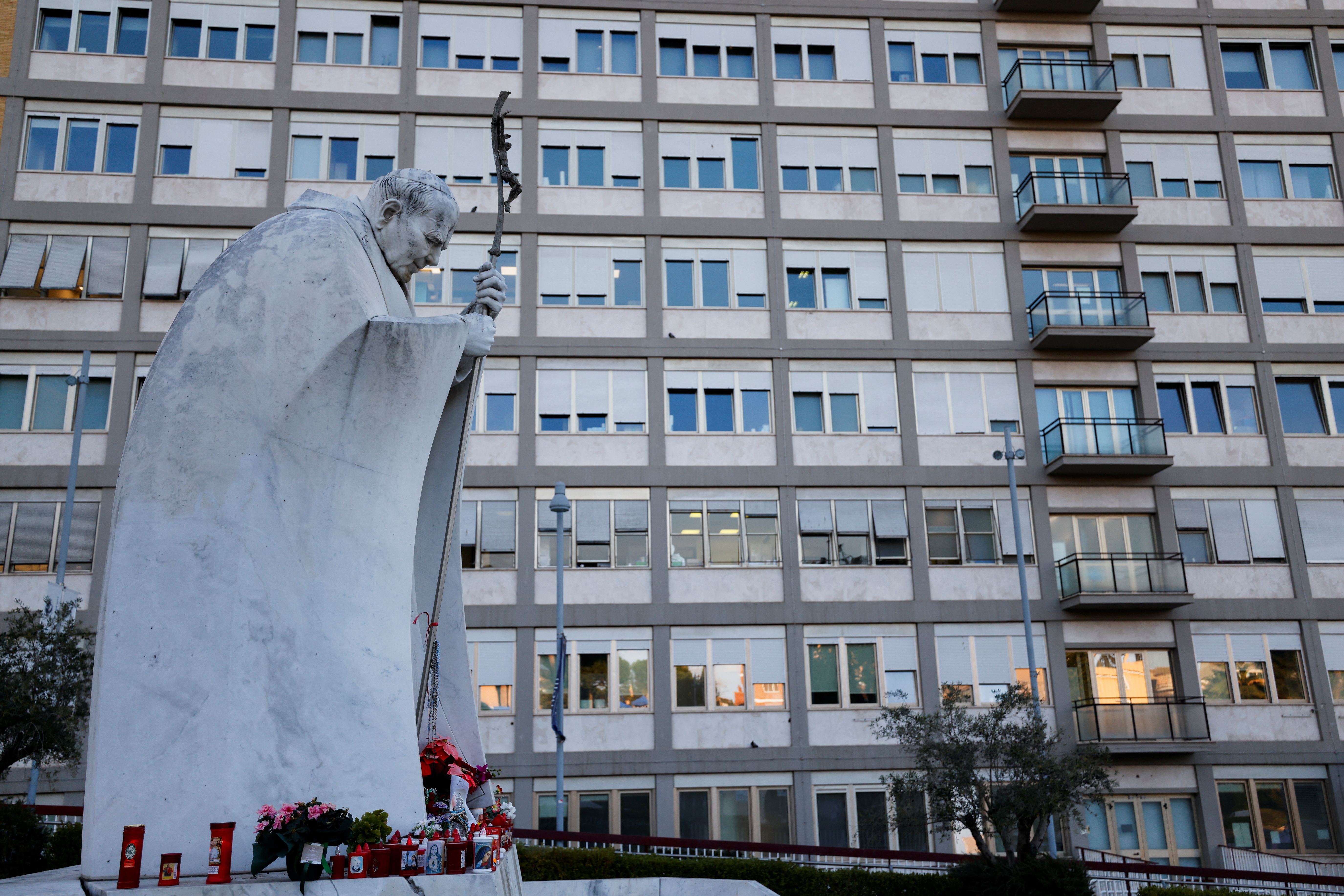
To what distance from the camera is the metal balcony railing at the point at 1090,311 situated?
118 ft

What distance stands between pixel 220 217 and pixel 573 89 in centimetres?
1191

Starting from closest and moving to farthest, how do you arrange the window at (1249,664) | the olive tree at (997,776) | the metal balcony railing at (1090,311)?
the olive tree at (997,776), the window at (1249,664), the metal balcony railing at (1090,311)

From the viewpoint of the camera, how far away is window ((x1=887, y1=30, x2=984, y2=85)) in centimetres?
3844

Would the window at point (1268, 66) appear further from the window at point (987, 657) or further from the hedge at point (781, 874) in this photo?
the hedge at point (781, 874)

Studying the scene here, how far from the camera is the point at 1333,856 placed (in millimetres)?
32250

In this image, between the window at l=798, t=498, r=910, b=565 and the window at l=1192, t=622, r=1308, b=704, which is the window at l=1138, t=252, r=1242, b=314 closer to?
the window at l=1192, t=622, r=1308, b=704

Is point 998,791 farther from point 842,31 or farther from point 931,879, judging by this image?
point 842,31

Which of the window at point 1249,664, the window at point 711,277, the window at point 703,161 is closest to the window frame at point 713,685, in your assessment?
the window at point 711,277

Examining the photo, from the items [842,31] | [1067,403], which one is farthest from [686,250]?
[1067,403]

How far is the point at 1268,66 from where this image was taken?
39125 mm

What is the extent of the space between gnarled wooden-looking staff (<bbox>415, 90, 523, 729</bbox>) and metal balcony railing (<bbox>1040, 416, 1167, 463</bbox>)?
2858cm

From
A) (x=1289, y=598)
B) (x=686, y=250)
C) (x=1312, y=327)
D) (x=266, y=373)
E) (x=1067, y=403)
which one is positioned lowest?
(x=266, y=373)

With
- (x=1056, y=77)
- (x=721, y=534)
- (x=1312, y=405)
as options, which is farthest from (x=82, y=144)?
(x=1312, y=405)

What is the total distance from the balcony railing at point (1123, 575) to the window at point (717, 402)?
1013 centimetres
